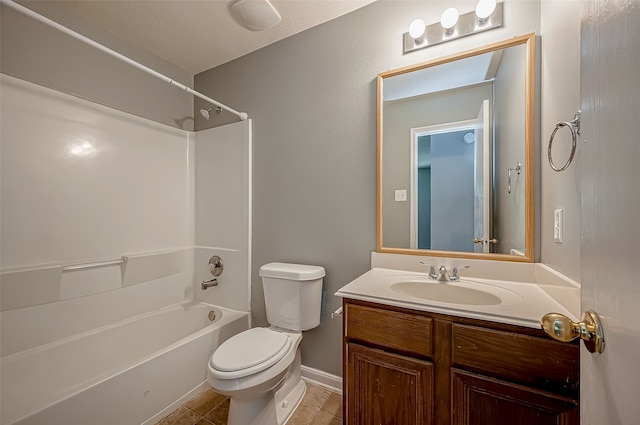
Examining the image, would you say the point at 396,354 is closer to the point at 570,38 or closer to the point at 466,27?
the point at 570,38

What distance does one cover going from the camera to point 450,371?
3.01 ft

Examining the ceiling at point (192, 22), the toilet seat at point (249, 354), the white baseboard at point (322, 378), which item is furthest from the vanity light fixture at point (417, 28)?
the white baseboard at point (322, 378)

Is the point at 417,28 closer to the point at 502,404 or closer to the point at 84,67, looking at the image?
the point at 502,404

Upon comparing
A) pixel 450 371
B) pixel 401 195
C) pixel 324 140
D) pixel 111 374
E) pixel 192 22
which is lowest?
pixel 111 374

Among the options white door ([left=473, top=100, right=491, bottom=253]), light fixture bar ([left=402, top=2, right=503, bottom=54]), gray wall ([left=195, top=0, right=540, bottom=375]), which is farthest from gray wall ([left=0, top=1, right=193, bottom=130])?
white door ([left=473, top=100, right=491, bottom=253])

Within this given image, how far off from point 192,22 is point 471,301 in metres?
2.30

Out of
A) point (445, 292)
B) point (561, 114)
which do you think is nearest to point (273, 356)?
point (445, 292)

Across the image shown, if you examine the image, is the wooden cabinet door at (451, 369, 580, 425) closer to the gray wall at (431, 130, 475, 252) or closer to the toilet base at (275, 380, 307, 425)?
the gray wall at (431, 130, 475, 252)

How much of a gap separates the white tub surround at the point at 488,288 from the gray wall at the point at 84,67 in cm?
203

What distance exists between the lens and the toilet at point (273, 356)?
1.22 meters

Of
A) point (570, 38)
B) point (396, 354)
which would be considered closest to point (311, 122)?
point (570, 38)

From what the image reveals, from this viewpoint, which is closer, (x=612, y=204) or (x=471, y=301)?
(x=612, y=204)

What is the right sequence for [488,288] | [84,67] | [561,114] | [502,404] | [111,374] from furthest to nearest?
1. [84,67]
2. [111,374]
3. [488,288]
4. [561,114]
5. [502,404]

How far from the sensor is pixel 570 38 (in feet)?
3.00
